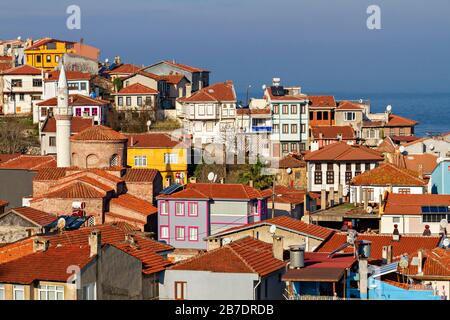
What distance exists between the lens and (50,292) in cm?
2028

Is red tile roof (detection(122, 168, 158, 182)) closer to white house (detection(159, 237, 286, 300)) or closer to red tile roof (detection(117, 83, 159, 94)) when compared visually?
red tile roof (detection(117, 83, 159, 94))

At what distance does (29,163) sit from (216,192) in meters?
9.93

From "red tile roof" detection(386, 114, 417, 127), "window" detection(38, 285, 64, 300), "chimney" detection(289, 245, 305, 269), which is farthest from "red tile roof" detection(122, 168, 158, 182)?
"window" detection(38, 285, 64, 300)

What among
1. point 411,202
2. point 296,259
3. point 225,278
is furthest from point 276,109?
point 225,278

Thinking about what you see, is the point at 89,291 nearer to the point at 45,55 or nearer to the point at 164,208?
the point at 164,208

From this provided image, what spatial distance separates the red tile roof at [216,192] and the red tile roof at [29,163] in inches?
316

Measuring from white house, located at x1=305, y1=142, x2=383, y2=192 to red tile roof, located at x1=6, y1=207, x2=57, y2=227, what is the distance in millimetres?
15317

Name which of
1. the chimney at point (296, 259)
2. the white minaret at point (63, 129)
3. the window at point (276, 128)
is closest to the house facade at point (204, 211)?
the white minaret at point (63, 129)

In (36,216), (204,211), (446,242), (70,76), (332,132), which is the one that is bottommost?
(204,211)

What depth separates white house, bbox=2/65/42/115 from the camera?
6328cm

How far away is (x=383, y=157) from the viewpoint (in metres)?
50.0
